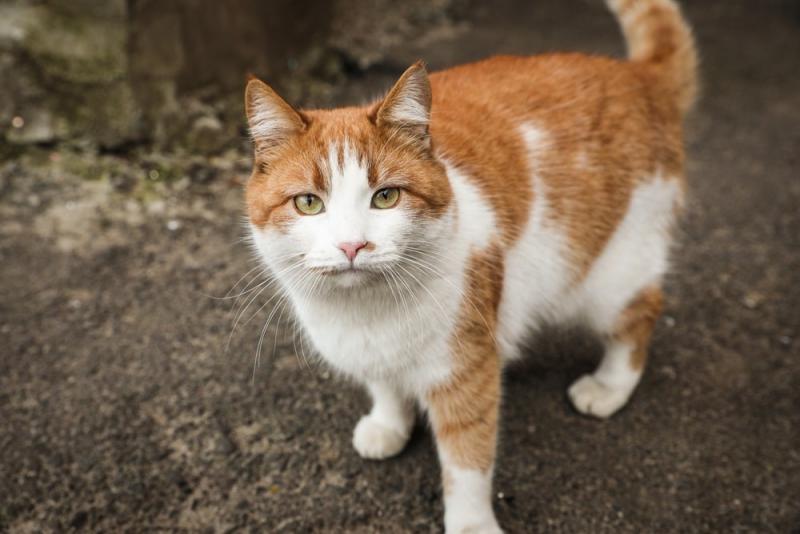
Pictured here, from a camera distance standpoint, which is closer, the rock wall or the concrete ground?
the concrete ground

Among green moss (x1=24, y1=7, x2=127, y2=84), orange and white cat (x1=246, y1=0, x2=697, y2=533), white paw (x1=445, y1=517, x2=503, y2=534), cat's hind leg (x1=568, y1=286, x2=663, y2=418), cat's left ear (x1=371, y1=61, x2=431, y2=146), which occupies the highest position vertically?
green moss (x1=24, y1=7, x2=127, y2=84)

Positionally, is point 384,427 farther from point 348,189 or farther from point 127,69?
point 127,69

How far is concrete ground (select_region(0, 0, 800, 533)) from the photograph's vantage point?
2207 millimetres

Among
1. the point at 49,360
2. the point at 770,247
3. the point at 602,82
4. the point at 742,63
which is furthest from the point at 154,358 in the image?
the point at 742,63

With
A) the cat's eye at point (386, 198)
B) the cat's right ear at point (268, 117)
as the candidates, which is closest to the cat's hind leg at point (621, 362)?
the cat's eye at point (386, 198)

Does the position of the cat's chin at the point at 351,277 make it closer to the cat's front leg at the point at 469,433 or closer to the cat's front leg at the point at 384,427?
the cat's front leg at the point at 469,433

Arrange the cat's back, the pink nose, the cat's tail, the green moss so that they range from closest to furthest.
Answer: the pink nose
the cat's back
the cat's tail
the green moss

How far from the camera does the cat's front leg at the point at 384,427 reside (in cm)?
233

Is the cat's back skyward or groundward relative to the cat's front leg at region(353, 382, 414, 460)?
skyward

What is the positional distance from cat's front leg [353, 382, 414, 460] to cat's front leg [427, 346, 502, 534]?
11.4 inches

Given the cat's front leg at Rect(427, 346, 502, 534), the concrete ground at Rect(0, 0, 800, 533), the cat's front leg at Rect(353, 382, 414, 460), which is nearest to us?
the cat's front leg at Rect(427, 346, 502, 534)

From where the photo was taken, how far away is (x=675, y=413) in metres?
2.54

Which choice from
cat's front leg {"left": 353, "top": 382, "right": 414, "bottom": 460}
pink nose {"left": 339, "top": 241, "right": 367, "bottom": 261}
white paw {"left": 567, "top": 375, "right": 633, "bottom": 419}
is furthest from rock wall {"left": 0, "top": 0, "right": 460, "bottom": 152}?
pink nose {"left": 339, "top": 241, "right": 367, "bottom": 261}

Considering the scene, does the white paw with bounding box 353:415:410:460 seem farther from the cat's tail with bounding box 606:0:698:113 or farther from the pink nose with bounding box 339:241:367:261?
the cat's tail with bounding box 606:0:698:113
